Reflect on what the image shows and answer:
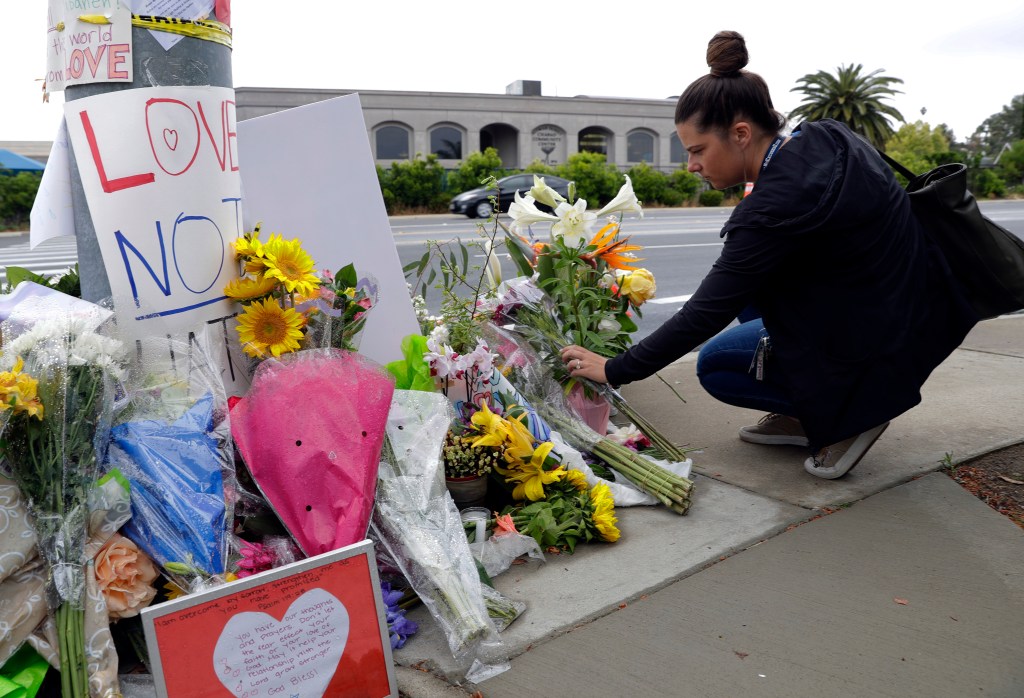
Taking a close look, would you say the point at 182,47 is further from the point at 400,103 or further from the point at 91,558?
the point at 400,103

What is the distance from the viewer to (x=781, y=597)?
244 cm

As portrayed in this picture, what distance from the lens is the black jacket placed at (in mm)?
2838

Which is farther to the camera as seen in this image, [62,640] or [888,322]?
[888,322]

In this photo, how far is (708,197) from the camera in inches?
1200

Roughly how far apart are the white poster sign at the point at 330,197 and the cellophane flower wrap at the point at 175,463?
0.96 metres

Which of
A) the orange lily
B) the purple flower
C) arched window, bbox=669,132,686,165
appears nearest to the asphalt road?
the orange lily

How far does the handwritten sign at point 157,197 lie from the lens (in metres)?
2.58

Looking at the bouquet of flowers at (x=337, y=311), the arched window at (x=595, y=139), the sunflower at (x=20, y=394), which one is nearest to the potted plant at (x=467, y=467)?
the bouquet of flowers at (x=337, y=311)

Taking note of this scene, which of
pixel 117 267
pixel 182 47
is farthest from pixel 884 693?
pixel 182 47

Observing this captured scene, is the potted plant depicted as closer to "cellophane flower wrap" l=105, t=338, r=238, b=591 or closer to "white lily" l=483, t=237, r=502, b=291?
"cellophane flower wrap" l=105, t=338, r=238, b=591

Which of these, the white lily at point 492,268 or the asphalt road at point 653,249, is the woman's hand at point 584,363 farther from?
the asphalt road at point 653,249

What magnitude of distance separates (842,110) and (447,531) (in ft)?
145

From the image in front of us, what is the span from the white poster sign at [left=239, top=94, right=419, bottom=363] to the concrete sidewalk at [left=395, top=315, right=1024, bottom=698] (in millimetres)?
1316

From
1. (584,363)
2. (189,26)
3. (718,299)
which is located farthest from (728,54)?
(189,26)
